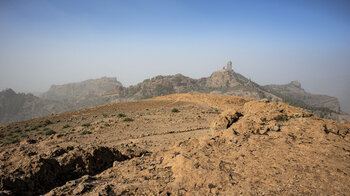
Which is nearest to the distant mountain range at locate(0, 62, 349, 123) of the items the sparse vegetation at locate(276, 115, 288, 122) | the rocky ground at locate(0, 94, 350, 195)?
the sparse vegetation at locate(276, 115, 288, 122)

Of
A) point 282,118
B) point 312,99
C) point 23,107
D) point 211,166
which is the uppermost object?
point 282,118

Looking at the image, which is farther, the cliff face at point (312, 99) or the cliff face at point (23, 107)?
the cliff face at point (312, 99)

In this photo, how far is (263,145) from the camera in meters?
5.69

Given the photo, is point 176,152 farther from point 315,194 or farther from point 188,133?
point 188,133

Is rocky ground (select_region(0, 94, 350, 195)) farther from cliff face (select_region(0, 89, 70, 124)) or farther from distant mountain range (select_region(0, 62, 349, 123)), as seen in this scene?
cliff face (select_region(0, 89, 70, 124))

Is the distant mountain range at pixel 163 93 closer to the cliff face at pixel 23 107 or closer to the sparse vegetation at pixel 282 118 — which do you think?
the cliff face at pixel 23 107

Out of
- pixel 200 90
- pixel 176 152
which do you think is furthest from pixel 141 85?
pixel 176 152

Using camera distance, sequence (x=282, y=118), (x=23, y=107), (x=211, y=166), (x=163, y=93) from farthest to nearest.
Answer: (x=23, y=107), (x=163, y=93), (x=282, y=118), (x=211, y=166)

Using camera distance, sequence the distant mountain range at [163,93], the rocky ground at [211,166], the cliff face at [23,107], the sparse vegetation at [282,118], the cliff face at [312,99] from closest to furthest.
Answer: the rocky ground at [211,166], the sparse vegetation at [282,118], the distant mountain range at [163,93], the cliff face at [23,107], the cliff face at [312,99]

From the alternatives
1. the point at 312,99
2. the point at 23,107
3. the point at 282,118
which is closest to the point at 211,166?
the point at 282,118

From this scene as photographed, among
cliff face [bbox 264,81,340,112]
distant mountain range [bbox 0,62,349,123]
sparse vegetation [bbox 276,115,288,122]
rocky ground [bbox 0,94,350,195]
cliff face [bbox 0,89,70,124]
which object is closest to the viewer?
rocky ground [bbox 0,94,350,195]

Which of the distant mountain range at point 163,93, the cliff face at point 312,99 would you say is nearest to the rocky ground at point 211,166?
the distant mountain range at point 163,93

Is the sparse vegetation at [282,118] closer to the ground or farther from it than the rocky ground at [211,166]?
farther from it

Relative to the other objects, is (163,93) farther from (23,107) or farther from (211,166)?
(23,107)
